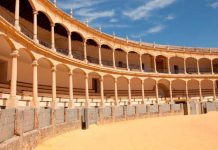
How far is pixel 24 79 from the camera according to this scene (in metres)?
22.2

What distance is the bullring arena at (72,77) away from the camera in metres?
14.0

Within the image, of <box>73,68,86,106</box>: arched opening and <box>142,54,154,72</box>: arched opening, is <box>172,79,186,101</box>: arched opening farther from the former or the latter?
<box>73,68,86,106</box>: arched opening

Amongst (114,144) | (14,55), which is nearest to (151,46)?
(14,55)

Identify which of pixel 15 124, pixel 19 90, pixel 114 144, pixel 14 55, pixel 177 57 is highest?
pixel 177 57

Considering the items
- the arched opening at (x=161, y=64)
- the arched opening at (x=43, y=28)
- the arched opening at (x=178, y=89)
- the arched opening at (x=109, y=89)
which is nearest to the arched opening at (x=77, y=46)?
the arched opening at (x=43, y=28)

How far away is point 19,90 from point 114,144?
36.5ft

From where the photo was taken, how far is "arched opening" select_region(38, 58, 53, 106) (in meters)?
22.9

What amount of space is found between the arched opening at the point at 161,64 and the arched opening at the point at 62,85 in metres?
17.0

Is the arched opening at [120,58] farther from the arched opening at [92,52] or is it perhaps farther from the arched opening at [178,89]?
the arched opening at [178,89]

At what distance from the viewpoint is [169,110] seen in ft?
105

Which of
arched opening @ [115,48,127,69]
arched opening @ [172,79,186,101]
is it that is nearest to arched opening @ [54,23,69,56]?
arched opening @ [115,48,127,69]

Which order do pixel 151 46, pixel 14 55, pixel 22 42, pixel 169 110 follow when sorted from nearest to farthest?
pixel 14 55
pixel 22 42
pixel 169 110
pixel 151 46

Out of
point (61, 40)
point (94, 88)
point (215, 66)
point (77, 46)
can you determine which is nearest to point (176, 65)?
point (215, 66)

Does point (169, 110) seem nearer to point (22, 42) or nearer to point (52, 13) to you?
point (52, 13)
